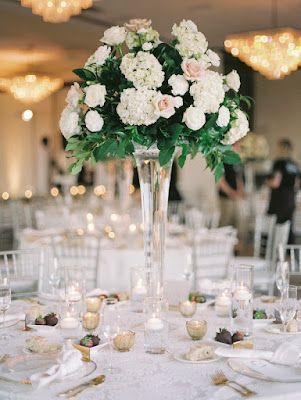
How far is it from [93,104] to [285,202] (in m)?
6.47

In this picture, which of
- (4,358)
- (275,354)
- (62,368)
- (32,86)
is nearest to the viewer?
(62,368)

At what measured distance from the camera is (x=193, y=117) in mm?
2322

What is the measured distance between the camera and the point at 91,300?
2783mm

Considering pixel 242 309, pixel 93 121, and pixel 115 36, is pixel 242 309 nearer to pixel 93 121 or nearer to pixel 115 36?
pixel 93 121

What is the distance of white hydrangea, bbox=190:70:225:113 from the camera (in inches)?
93.0

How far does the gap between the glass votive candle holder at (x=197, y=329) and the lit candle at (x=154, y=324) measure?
0.65 feet

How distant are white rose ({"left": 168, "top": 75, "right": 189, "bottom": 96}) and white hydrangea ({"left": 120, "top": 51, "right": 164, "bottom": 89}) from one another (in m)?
0.04

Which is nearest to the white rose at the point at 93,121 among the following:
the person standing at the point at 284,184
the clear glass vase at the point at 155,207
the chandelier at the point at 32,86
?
the clear glass vase at the point at 155,207

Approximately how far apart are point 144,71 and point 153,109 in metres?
0.15

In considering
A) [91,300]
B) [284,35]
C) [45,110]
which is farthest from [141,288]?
[45,110]

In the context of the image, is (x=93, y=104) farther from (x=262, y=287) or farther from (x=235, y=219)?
(x=235, y=219)

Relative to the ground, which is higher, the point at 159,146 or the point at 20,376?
the point at 159,146

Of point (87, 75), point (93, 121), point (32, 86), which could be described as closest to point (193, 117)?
point (93, 121)

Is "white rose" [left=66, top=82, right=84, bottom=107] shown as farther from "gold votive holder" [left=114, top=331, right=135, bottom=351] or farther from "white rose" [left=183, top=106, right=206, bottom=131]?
"gold votive holder" [left=114, top=331, right=135, bottom=351]
